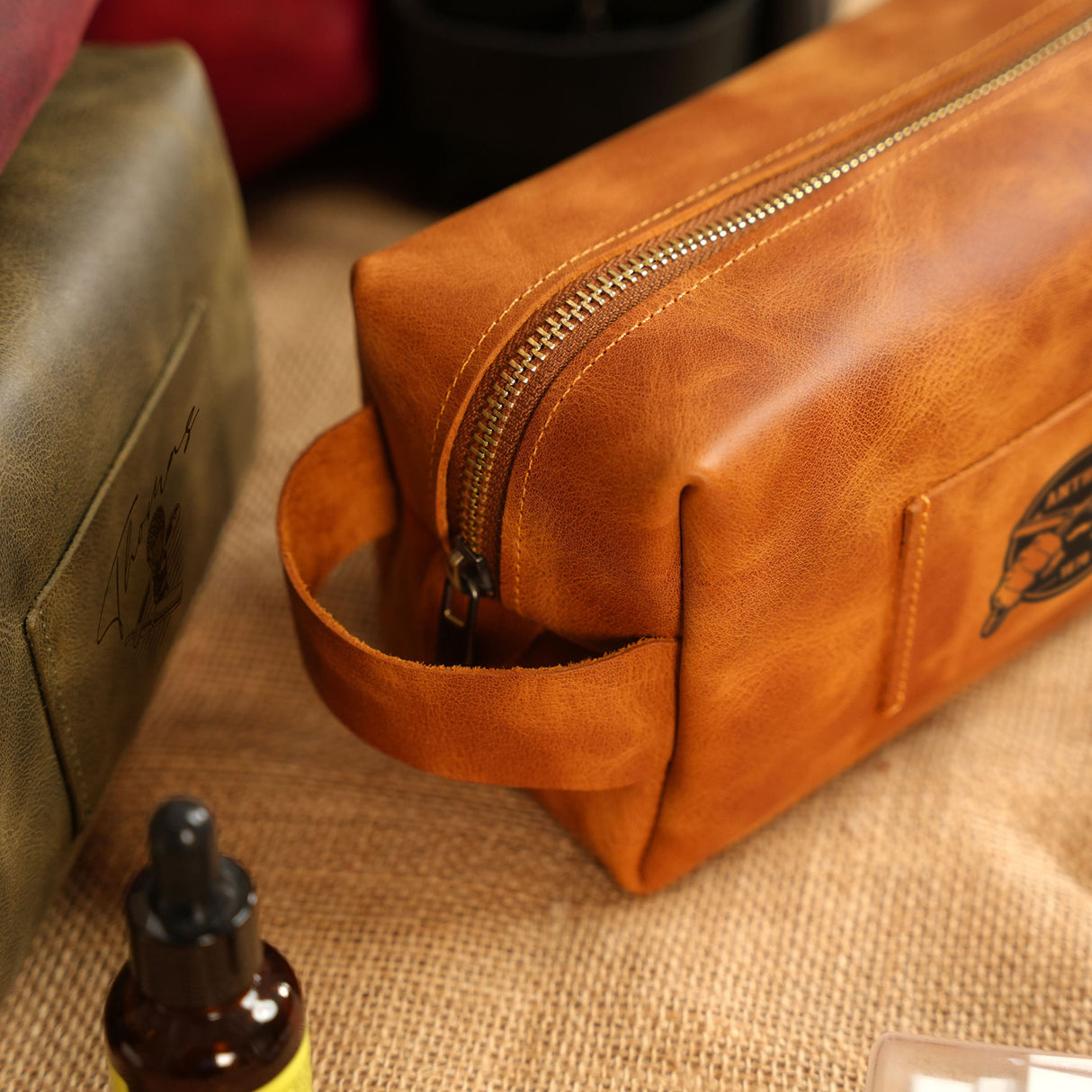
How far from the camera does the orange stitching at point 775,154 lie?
545mm

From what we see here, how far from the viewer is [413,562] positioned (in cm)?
65

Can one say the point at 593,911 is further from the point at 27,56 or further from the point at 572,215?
the point at 27,56

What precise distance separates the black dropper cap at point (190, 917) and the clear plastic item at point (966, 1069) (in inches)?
10.5

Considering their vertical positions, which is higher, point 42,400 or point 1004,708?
point 42,400

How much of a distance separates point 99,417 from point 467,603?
0.19 meters

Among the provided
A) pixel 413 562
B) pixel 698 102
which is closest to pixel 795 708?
pixel 413 562

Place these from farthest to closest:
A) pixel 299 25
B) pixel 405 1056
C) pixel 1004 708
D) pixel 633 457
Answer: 1. pixel 299 25
2. pixel 1004 708
3. pixel 405 1056
4. pixel 633 457

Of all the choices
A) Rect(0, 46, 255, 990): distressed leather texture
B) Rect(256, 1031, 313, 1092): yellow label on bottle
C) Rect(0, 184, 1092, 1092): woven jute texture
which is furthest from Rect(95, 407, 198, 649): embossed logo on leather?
Rect(256, 1031, 313, 1092): yellow label on bottle

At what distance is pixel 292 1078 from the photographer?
453mm

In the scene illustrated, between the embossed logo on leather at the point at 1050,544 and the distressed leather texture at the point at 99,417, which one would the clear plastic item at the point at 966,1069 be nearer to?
the embossed logo on leather at the point at 1050,544

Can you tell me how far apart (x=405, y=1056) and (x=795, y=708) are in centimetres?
24

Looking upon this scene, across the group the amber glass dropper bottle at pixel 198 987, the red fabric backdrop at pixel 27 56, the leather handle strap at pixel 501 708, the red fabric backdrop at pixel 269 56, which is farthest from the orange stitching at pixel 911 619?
the red fabric backdrop at pixel 269 56

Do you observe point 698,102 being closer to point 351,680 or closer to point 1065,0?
point 1065,0

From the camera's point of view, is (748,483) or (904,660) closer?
(748,483)
